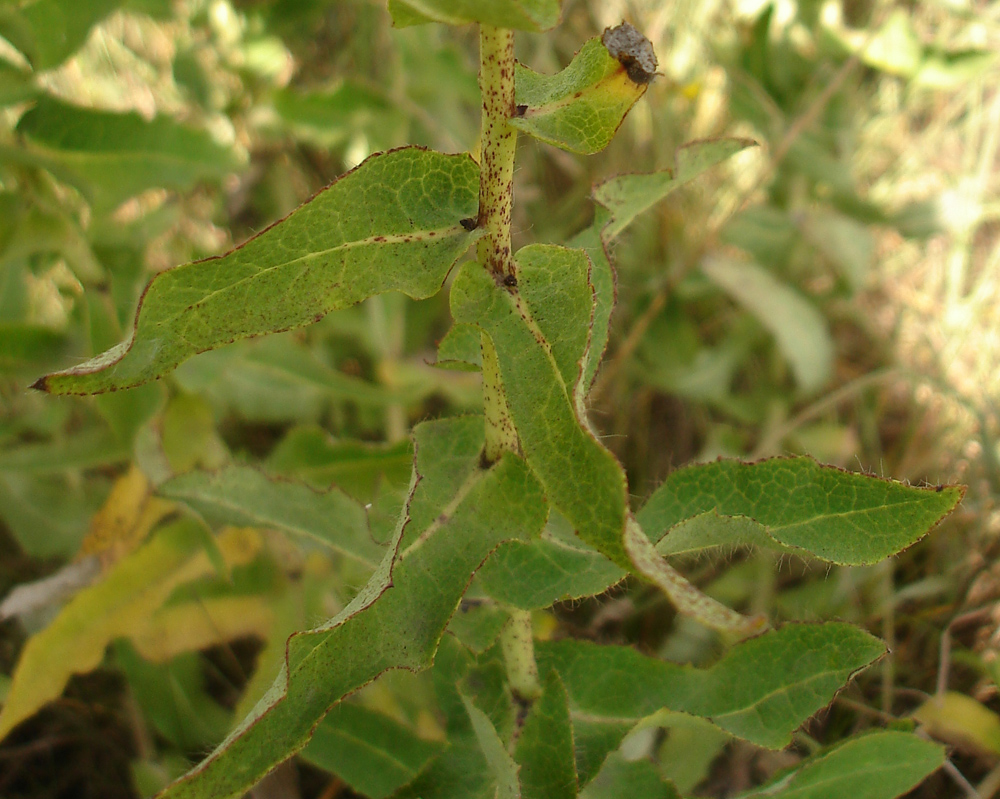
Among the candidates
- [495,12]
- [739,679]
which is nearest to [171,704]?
[739,679]

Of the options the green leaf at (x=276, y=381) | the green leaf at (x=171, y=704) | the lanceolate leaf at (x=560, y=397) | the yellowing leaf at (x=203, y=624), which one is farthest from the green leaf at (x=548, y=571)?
the green leaf at (x=276, y=381)

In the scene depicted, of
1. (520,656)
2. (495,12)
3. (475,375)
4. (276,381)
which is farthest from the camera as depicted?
(475,375)

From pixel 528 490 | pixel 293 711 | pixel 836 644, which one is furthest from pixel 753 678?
pixel 293 711

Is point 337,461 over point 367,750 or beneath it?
over

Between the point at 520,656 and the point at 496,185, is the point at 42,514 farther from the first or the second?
the point at 496,185

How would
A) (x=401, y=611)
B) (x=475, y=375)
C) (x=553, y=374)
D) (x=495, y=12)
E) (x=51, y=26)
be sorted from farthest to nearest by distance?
(x=475, y=375)
(x=51, y=26)
(x=401, y=611)
(x=553, y=374)
(x=495, y=12)

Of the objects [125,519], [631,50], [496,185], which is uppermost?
[631,50]

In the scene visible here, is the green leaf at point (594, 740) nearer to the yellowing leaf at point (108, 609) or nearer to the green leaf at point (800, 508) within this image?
the green leaf at point (800, 508)
